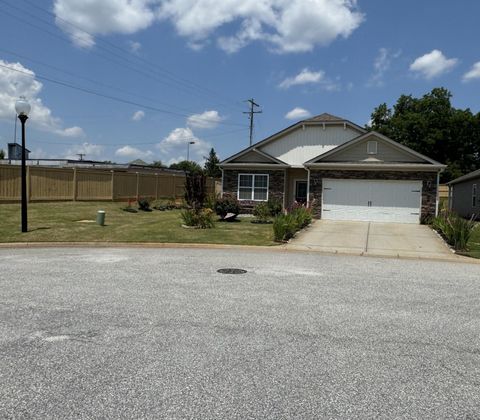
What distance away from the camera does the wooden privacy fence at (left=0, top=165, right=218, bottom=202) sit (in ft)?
71.0

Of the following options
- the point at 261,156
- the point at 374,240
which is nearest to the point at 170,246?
the point at 374,240

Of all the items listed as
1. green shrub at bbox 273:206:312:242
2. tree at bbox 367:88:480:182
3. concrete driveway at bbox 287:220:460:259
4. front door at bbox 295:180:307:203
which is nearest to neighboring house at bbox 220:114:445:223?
front door at bbox 295:180:307:203

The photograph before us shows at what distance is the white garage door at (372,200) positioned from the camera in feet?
72.5

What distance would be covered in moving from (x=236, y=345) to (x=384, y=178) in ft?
63.2

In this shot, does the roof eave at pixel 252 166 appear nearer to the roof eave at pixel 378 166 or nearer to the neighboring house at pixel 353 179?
the neighboring house at pixel 353 179

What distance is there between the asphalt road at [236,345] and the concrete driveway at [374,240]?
13.3 feet

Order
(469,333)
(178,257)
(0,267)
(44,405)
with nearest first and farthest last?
1. (44,405)
2. (469,333)
3. (0,267)
4. (178,257)

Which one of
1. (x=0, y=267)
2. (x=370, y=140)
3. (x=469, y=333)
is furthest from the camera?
(x=370, y=140)

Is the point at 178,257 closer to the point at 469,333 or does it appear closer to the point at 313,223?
the point at 469,333

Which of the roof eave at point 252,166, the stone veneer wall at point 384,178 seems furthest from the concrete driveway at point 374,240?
the roof eave at point 252,166

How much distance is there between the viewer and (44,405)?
3.45 m

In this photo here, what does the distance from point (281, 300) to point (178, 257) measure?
483 cm

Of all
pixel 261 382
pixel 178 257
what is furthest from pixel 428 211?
pixel 261 382

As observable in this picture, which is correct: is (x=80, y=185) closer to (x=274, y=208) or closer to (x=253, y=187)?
(x=253, y=187)
